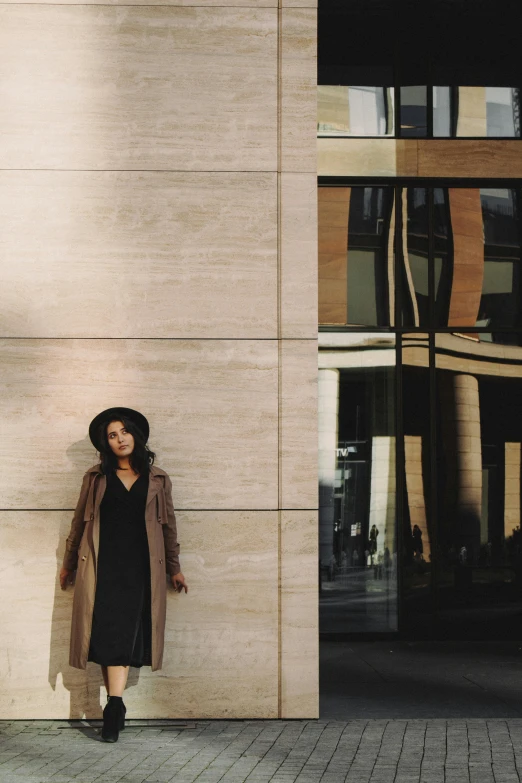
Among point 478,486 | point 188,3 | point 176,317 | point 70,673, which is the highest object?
point 188,3

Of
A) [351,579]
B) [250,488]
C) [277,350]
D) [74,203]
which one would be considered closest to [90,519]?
[250,488]

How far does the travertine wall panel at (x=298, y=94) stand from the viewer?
282 inches

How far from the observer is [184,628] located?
22.5 feet

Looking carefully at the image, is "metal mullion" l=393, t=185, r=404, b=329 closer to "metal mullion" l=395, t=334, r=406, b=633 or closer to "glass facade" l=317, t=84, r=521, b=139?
"metal mullion" l=395, t=334, r=406, b=633

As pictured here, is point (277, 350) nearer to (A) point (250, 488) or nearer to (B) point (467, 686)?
(A) point (250, 488)

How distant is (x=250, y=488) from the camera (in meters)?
6.95

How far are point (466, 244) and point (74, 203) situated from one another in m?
5.36

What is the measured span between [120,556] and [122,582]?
16cm

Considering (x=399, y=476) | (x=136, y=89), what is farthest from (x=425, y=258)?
(x=136, y=89)

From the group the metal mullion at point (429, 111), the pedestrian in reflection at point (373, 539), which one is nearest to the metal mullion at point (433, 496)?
the pedestrian in reflection at point (373, 539)

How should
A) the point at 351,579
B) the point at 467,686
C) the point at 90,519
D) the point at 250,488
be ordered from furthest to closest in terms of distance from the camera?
1. the point at 351,579
2. the point at 467,686
3. the point at 250,488
4. the point at 90,519

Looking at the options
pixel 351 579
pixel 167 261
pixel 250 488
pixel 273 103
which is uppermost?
pixel 273 103

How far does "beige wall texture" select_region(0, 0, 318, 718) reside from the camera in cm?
685

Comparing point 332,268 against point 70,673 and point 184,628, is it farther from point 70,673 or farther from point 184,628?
point 70,673
